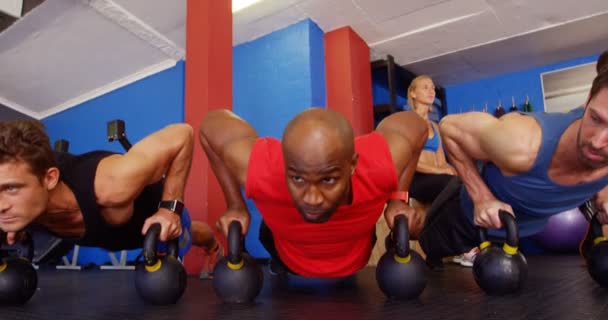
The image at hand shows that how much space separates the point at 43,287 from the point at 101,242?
624 mm

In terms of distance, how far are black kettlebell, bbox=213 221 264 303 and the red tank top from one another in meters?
0.13

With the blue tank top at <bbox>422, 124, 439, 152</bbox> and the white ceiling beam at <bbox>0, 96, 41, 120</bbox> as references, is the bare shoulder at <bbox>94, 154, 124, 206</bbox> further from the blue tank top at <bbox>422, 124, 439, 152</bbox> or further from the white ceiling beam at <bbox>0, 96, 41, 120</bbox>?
the white ceiling beam at <bbox>0, 96, 41, 120</bbox>

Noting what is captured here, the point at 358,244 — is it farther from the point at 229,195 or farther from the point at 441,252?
the point at 441,252

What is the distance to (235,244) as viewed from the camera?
1119 mm

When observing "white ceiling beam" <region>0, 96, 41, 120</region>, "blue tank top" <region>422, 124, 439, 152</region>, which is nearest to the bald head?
"blue tank top" <region>422, 124, 439, 152</region>

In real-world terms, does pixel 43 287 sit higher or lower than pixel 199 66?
lower

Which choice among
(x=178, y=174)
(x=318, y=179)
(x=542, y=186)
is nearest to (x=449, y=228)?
(x=542, y=186)

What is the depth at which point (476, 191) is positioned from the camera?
53.7 inches

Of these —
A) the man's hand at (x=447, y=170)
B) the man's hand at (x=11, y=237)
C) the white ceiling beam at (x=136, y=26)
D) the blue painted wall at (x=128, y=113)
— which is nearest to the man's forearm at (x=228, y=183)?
the man's hand at (x=11, y=237)

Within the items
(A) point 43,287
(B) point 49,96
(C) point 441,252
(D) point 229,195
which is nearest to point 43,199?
(D) point 229,195

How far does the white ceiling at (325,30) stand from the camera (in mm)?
3072

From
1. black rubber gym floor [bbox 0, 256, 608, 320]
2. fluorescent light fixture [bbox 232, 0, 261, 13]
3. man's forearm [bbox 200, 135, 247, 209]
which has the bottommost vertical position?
black rubber gym floor [bbox 0, 256, 608, 320]

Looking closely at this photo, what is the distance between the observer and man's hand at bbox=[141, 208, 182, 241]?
125 centimetres

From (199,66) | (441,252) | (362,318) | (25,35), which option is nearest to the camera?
(362,318)
